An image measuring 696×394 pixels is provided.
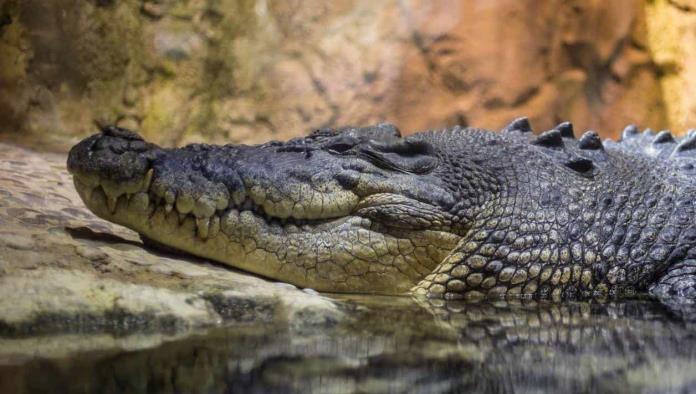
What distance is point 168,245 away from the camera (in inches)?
121

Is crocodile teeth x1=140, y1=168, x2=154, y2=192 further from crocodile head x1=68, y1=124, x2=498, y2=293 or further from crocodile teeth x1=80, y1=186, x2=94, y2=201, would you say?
crocodile teeth x1=80, y1=186, x2=94, y2=201

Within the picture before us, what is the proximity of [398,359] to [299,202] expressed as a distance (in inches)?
51.2

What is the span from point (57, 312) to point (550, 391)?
55.4 inches

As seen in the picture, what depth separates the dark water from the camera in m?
1.69

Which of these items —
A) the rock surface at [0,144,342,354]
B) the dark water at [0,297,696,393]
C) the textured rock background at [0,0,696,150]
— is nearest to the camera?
the dark water at [0,297,696,393]

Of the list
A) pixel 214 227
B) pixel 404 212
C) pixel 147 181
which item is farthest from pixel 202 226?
pixel 404 212

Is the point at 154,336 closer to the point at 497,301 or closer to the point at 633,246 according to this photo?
the point at 497,301

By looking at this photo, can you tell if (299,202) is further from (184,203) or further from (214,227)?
(184,203)

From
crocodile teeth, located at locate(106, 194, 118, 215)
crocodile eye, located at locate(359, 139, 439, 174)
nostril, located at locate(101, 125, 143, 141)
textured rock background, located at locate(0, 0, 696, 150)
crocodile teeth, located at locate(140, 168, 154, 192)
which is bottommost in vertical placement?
crocodile teeth, located at locate(106, 194, 118, 215)

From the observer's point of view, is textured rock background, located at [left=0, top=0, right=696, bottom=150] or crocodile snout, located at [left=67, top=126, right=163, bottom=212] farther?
textured rock background, located at [left=0, top=0, right=696, bottom=150]

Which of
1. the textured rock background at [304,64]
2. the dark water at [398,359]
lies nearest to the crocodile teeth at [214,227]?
the dark water at [398,359]

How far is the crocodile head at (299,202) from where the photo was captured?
300 centimetres

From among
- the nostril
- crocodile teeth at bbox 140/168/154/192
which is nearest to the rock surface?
crocodile teeth at bbox 140/168/154/192

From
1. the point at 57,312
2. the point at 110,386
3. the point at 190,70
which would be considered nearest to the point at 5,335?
the point at 57,312
